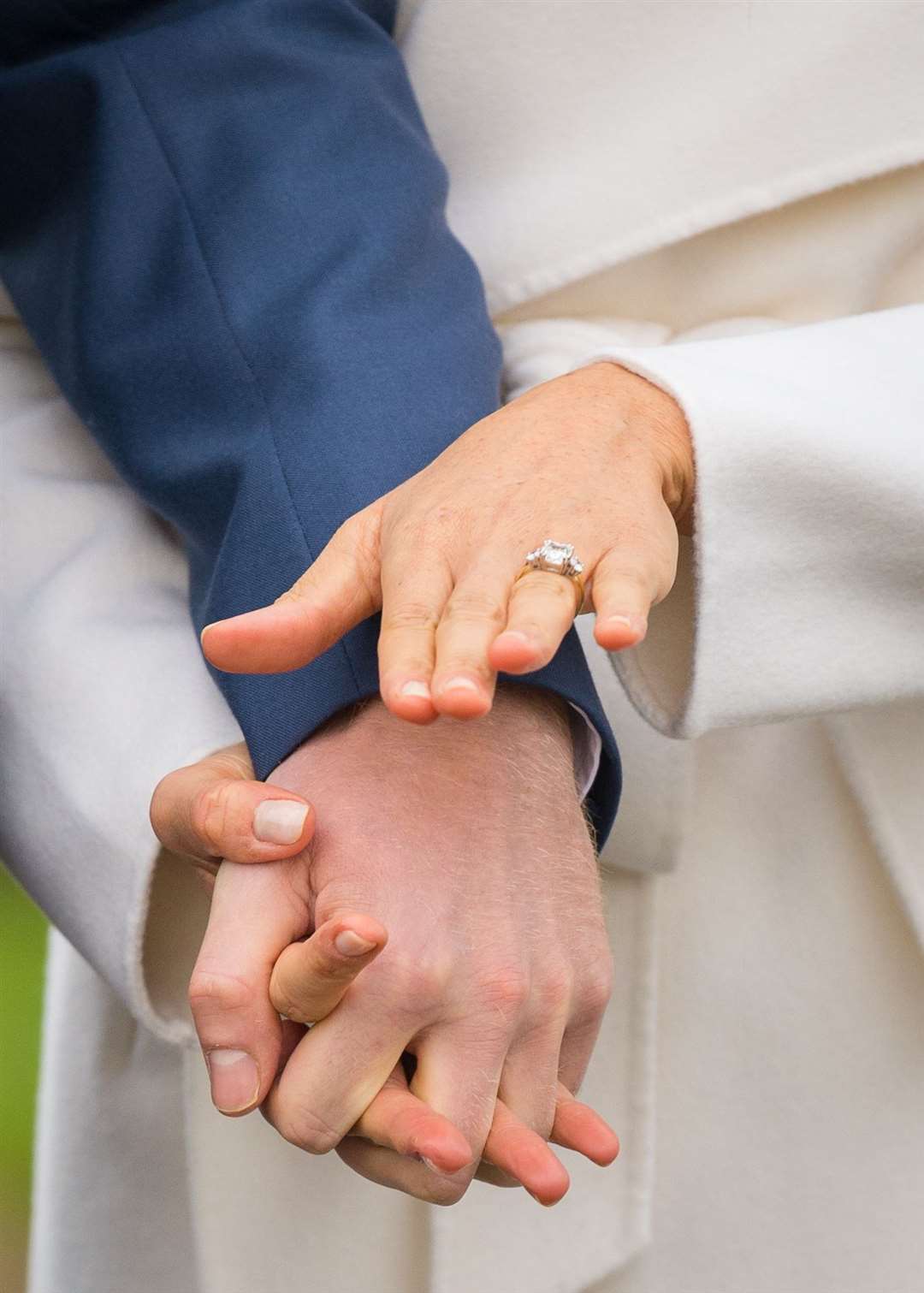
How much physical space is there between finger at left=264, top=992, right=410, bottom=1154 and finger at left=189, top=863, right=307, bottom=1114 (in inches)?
0.7

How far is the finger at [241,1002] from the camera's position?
511mm

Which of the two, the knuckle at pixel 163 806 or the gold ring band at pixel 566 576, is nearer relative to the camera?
the gold ring band at pixel 566 576

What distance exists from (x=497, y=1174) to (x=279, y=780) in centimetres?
21

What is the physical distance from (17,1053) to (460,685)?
1.89m

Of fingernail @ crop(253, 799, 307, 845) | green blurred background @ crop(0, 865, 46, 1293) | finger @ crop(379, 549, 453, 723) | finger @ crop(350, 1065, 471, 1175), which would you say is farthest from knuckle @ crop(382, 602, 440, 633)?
green blurred background @ crop(0, 865, 46, 1293)

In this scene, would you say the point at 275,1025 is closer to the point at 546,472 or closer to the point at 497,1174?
the point at 497,1174

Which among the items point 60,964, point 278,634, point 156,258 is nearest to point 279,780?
point 278,634

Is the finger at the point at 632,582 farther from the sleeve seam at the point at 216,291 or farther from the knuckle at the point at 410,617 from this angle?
the sleeve seam at the point at 216,291

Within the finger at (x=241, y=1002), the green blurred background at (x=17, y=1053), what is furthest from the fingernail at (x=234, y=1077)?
the green blurred background at (x=17, y=1053)

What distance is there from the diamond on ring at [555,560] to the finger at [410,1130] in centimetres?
23

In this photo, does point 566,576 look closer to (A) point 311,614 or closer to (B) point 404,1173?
(A) point 311,614

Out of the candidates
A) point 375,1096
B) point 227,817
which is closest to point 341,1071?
point 375,1096

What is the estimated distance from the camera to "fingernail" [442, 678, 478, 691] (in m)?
0.44

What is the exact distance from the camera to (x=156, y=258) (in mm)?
726
